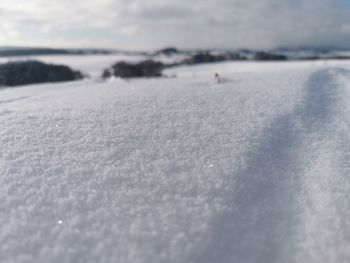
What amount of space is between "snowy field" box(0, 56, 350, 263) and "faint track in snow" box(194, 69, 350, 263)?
0.4 inches

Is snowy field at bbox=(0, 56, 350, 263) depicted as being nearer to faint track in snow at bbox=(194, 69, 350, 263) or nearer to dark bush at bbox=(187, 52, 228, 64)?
faint track in snow at bbox=(194, 69, 350, 263)

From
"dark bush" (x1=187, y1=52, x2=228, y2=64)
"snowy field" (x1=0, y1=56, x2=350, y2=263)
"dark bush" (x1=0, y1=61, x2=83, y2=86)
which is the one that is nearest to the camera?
"snowy field" (x1=0, y1=56, x2=350, y2=263)

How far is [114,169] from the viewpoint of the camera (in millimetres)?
3256

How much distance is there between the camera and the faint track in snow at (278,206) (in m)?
2.40

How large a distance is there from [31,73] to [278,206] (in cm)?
2126

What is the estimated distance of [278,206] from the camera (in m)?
2.87

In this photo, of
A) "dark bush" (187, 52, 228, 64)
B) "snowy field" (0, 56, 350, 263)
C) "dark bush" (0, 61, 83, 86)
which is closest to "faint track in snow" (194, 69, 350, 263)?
"snowy field" (0, 56, 350, 263)

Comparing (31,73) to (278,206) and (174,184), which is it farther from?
(278,206)

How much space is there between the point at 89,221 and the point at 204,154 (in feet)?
4.81

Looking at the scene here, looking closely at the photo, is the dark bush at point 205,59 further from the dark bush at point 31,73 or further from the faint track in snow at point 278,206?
the faint track in snow at point 278,206

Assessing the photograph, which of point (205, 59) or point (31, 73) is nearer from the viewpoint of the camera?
point (31, 73)

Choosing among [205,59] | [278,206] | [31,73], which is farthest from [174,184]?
[205,59]

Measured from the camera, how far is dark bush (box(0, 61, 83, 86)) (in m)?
19.7

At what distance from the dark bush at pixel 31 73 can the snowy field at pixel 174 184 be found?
1605cm
